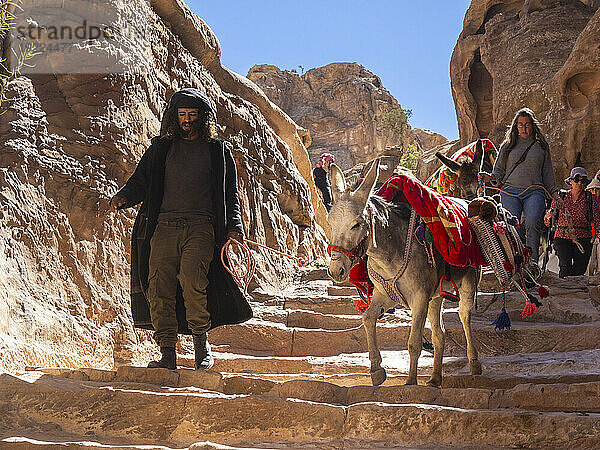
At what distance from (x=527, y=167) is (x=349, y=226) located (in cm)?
486

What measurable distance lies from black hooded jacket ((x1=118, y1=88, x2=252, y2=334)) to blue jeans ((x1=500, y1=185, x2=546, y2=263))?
472cm

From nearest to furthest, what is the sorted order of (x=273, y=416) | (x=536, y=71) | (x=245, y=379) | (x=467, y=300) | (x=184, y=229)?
(x=273, y=416), (x=245, y=379), (x=184, y=229), (x=467, y=300), (x=536, y=71)

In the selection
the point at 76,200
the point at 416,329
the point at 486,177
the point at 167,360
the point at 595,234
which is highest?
the point at 486,177

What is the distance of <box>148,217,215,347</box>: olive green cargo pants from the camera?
495 centimetres

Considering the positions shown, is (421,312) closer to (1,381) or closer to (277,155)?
(1,381)

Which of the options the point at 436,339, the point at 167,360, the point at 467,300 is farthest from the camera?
the point at 467,300

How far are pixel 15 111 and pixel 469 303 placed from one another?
4.88 m

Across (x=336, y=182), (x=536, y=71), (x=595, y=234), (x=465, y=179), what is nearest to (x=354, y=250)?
(x=336, y=182)

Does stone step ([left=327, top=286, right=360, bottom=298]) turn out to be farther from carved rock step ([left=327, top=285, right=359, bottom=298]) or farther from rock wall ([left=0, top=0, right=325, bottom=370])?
rock wall ([left=0, top=0, right=325, bottom=370])

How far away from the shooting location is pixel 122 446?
11.3 ft

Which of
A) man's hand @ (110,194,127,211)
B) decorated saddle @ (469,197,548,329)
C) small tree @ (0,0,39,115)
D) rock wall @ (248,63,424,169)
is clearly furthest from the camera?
rock wall @ (248,63,424,169)

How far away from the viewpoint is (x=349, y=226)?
15.3 feet

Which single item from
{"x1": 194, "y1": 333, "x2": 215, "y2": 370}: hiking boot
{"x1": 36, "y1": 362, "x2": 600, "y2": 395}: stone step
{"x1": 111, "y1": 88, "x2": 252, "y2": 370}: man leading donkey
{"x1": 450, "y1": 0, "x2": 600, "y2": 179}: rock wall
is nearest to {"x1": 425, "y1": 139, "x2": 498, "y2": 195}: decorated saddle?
{"x1": 36, "y1": 362, "x2": 600, "y2": 395}: stone step

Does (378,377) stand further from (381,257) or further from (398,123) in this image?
(398,123)
